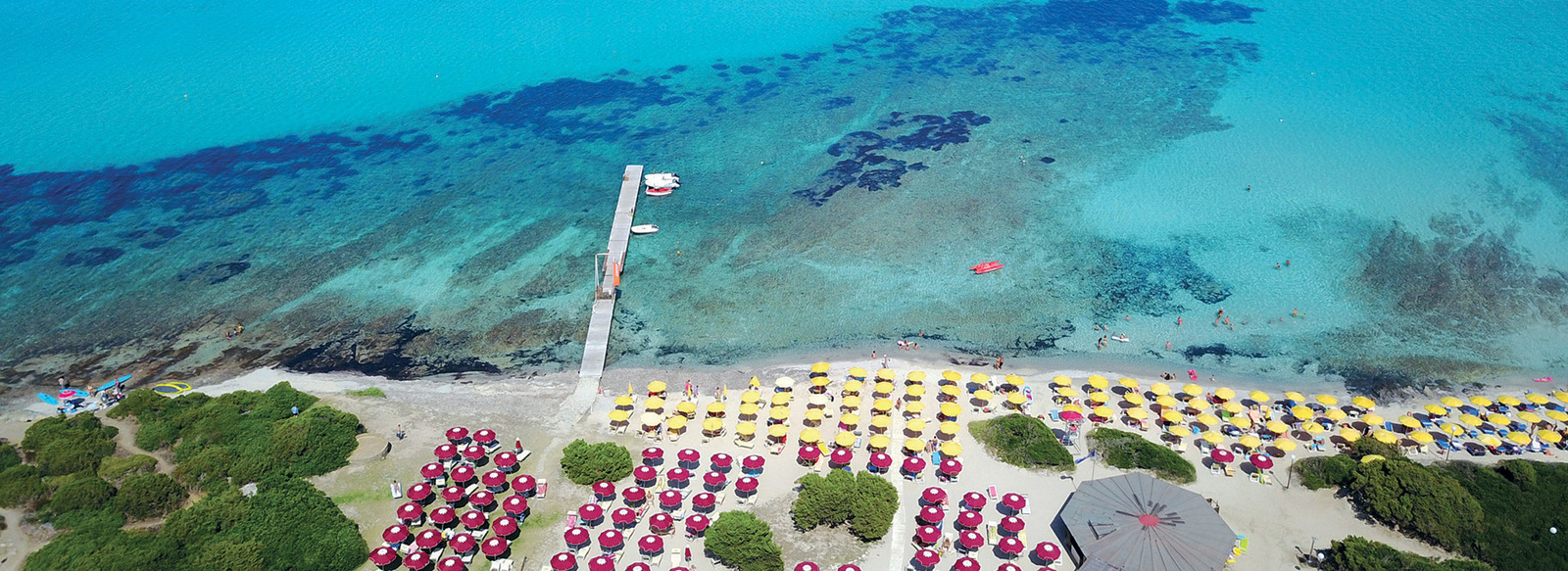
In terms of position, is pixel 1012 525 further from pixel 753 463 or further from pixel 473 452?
pixel 473 452

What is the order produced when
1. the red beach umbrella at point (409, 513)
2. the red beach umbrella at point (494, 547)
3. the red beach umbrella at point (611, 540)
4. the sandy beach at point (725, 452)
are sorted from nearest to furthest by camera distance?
the red beach umbrella at point (494, 547) → the red beach umbrella at point (611, 540) → the sandy beach at point (725, 452) → the red beach umbrella at point (409, 513)

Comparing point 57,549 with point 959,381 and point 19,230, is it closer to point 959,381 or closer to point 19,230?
point 959,381

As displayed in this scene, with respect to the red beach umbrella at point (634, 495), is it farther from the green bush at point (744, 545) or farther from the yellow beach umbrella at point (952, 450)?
the yellow beach umbrella at point (952, 450)

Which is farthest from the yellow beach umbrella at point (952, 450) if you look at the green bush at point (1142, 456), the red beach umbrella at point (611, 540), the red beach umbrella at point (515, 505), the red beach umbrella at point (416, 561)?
the red beach umbrella at point (416, 561)

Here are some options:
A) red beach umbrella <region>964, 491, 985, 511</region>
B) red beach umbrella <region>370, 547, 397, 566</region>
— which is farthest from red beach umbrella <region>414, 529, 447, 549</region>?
red beach umbrella <region>964, 491, 985, 511</region>

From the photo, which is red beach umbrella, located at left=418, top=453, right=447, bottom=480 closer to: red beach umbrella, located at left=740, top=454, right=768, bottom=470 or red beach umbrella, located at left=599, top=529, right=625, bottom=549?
red beach umbrella, located at left=599, top=529, right=625, bottom=549
